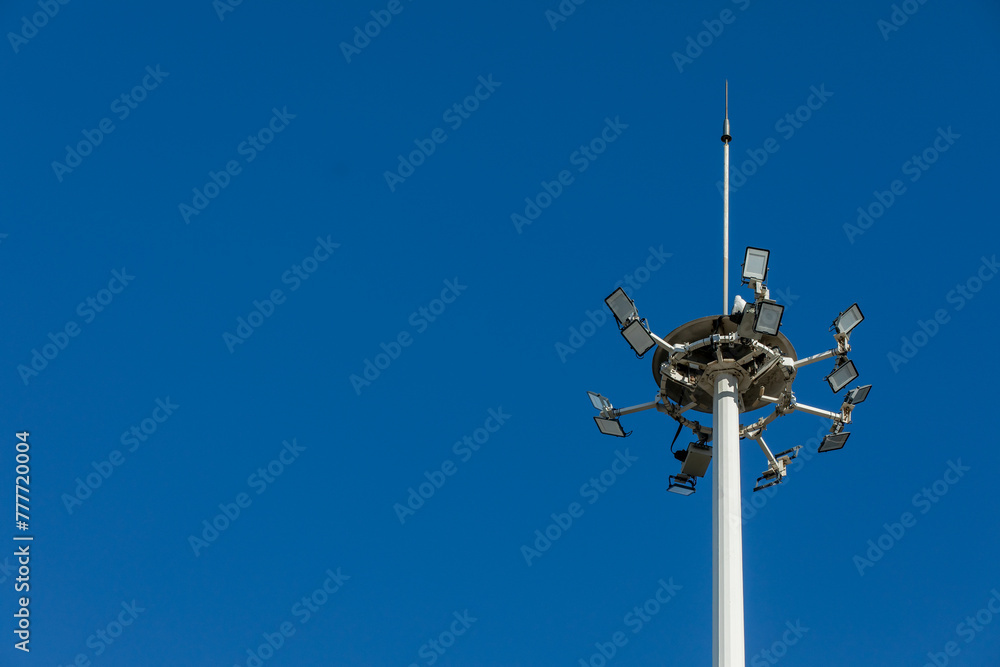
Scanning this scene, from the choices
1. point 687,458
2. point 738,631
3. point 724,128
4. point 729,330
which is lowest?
point 738,631

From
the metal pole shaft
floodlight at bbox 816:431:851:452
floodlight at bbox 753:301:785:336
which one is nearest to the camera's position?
the metal pole shaft

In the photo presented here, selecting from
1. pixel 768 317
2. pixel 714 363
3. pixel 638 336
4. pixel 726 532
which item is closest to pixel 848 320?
pixel 768 317

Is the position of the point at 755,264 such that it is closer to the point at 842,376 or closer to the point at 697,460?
the point at 842,376

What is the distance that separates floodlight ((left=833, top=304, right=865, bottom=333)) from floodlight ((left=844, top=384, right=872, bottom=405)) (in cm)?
153

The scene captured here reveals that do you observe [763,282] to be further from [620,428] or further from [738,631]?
[738,631]

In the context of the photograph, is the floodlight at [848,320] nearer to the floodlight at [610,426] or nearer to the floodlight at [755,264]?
the floodlight at [755,264]

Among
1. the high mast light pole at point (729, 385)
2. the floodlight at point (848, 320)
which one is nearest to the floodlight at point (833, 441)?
the high mast light pole at point (729, 385)

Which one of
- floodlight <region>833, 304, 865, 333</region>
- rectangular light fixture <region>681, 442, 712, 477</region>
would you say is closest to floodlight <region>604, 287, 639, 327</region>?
rectangular light fixture <region>681, 442, 712, 477</region>

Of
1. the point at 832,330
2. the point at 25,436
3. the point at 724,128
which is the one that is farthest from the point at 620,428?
the point at 25,436

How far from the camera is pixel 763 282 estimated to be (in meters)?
26.5

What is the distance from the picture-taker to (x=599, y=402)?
28.9 m

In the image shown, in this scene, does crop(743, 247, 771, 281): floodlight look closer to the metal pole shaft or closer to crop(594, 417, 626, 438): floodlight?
the metal pole shaft

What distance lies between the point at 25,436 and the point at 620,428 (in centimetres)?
1648

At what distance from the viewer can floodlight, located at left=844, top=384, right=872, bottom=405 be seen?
27484 mm
